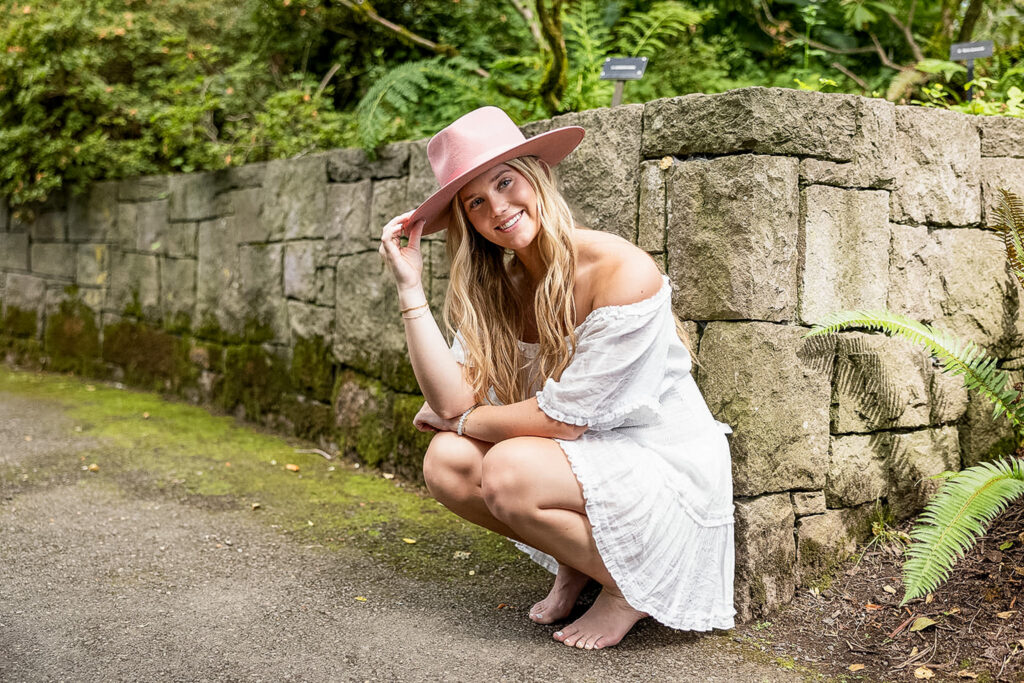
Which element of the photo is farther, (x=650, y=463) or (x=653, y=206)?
(x=653, y=206)

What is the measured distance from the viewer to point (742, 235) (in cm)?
272

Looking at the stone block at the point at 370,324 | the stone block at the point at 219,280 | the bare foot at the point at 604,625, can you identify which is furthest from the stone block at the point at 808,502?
the stone block at the point at 219,280

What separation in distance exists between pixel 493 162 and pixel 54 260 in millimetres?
5883

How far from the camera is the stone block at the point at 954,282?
305cm

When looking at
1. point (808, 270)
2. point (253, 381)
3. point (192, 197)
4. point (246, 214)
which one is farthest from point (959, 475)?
point (192, 197)

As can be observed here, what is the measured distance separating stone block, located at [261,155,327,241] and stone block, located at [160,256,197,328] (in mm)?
1055

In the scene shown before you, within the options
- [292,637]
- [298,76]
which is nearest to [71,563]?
[292,637]

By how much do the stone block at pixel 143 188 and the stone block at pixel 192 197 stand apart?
102mm

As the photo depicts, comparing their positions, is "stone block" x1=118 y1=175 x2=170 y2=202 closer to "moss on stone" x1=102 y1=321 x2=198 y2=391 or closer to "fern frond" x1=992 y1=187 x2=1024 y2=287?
"moss on stone" x1=102 y1=321 x2=198 y2=391

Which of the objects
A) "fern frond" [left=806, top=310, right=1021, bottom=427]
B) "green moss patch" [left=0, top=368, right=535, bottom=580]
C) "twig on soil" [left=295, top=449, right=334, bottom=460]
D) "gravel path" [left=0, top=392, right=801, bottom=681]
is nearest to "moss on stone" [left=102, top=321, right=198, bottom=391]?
"green moss patch" [left=0, top=368, right=535, bottom=580]

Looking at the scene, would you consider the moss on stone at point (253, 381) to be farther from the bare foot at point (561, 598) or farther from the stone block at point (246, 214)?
the bare foot at point (561, 598)

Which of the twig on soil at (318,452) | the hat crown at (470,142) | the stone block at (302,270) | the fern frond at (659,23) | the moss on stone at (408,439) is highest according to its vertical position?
the fern frond at (659,23)

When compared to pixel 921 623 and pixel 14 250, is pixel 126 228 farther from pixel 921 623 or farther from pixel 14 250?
pixel 921 623

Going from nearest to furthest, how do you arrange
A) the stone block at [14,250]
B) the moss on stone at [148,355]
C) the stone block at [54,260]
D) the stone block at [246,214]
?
the stone block at [246,214], the moss on stone at [148,355], the stone block at [54,260], the stone block at [14,250]
